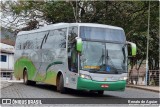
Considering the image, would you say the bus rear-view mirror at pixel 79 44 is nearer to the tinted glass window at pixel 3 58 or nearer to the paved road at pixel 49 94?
the paved road at pixel 49 94

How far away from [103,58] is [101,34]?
110 centimetres

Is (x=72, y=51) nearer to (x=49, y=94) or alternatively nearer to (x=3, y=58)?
(x=49, y=94)

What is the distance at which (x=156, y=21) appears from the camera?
112 feet

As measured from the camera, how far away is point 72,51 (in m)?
18.0

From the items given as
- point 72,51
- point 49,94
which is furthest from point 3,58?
point 72,51

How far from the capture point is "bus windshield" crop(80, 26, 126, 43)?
58.3 ft

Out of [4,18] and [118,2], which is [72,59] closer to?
[118,2]

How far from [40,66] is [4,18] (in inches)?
617

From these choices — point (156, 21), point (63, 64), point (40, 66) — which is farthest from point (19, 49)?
point (156, 21)

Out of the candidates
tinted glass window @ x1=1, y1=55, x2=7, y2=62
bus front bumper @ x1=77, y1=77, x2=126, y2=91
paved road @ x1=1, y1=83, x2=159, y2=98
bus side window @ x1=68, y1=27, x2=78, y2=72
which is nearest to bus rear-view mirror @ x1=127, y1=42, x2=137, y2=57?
bus front bumper @ x1=77, y1=77, x2=126, y2=91

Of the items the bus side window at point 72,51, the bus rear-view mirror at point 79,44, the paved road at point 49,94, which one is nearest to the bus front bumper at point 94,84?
the bus side window at point 72,51

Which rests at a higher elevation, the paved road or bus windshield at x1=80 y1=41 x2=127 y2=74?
bus windshield at x1=80 y1=41 x2=127 y2=74

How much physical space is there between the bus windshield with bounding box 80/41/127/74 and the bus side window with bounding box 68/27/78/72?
16.8 inches

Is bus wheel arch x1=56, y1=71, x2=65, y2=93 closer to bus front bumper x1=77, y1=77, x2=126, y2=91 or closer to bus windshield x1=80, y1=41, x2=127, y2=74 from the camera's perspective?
bus front bumper x1=77, y1=77, x2=126, y2=91
